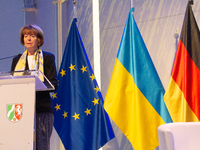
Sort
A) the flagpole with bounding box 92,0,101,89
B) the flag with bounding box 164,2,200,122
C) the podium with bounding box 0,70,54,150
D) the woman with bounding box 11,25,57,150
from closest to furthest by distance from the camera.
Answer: the podium with bounding box 0,70,54,150 < the woman with bounding box 11,25,57,150 < the flag with bounding box 164,2,200,122 < the flagpole with bounding box 92,0,101,89

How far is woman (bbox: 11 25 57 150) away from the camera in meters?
2.00

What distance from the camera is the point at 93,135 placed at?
273cm

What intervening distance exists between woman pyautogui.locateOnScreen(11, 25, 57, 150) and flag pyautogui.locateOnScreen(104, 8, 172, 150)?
2.26 ft

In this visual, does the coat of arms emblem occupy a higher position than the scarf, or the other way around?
the scarf

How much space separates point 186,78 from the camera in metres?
2.41

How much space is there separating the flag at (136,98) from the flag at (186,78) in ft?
0.34

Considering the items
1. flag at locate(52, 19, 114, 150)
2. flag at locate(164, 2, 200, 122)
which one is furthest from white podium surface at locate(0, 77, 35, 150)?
flag at locate(164, 2, 200, 122)

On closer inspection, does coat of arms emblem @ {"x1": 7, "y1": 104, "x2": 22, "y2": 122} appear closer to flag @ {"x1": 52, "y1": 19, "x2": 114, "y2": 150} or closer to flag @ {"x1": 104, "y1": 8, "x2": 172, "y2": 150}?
flag @ {"x1": 104, "y1": 8, "x2": 172, "y2": 150}

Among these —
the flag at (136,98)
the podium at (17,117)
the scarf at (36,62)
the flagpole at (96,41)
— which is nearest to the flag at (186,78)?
the flag at (136,98)

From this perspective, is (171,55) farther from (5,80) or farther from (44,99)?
(5,80)

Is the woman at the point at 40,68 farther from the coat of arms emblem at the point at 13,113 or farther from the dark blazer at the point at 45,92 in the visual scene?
the coat of arms emblem at the point at 13,113

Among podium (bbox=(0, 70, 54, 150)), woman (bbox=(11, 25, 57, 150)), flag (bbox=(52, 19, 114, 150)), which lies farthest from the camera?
flag (bbox=(52, 19, 114, 150))

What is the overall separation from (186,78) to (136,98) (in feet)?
1.57

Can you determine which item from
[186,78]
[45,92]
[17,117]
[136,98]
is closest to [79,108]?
[136,98]
